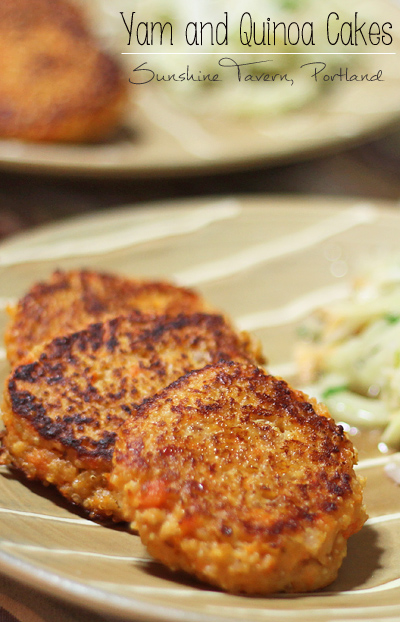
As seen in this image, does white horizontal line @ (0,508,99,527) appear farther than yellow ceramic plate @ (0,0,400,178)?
No

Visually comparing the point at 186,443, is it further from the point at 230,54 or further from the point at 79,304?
the point at 230,54

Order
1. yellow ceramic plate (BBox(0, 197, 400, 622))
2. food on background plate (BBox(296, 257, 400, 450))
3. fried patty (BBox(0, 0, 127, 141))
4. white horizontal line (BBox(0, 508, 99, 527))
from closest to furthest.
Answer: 1. yellow ceramic plate (BBox(0, 197, 400, 622))
2. white horizontal line (BBox(0, 508, 99, 527))
3. food on background plate (BBox(296, 257, 400, 450))
4. fried patty (BBox(0, 0, 127, 141))

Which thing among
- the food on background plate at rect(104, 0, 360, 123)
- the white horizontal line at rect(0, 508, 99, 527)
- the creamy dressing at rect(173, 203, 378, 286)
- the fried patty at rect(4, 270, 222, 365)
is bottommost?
the white horizontal line at rect(0, 508, 99, 527)

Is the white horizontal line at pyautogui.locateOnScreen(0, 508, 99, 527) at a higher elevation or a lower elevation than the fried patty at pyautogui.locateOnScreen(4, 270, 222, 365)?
lower

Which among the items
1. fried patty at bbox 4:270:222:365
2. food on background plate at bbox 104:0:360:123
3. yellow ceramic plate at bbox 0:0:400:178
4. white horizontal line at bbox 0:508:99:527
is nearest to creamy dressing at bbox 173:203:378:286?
fried patty at bbox 4:270:222:365

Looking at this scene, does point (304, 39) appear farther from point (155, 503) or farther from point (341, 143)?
point (155, 503)

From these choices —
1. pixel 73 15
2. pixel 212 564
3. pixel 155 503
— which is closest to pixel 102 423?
pixel 155 503

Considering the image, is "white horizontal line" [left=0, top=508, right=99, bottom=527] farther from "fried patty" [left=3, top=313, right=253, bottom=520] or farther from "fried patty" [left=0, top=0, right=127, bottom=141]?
"fried patty" [left=0, top=0, right=127, bottom=141]

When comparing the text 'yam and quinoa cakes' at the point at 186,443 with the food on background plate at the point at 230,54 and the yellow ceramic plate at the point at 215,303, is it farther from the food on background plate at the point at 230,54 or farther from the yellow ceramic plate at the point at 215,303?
the food on background plate at the point at 230,54
